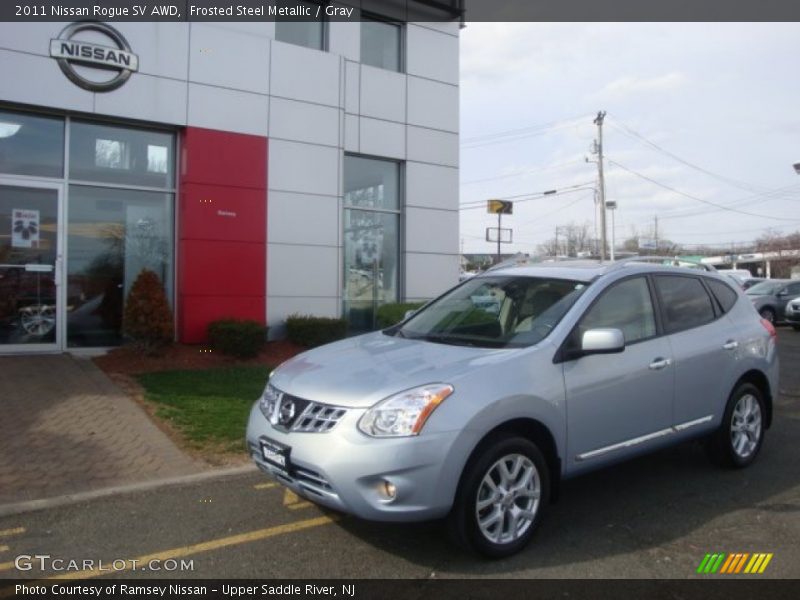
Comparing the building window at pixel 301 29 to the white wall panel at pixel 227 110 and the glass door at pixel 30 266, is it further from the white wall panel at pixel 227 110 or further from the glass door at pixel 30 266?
the glass door at pixel 30 266

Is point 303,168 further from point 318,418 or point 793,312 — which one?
point 793,312

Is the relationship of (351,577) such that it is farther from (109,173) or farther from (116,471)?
(109,173)

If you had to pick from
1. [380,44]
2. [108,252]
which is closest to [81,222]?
[108,252]

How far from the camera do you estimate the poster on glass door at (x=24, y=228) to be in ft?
32.1

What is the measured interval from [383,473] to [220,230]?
27.8 ft

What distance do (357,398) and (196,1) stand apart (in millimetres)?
9746

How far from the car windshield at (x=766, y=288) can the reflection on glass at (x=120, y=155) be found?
62.7ft

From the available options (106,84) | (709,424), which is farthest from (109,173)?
(709,424)

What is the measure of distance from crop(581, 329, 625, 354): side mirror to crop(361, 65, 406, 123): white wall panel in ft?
32.7

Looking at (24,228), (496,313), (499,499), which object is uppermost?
(24,228)

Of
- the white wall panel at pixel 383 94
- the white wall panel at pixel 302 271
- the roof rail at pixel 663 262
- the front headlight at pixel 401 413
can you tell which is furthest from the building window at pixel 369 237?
the front headlight at pixel 401 413

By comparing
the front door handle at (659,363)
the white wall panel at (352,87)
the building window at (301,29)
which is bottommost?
the front door handle at (659,363)

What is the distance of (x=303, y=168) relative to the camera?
476 inches

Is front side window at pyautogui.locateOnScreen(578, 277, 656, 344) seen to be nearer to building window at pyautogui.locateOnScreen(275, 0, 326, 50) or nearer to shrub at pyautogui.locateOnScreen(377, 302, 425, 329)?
shrub at pyautogui.locateOnScreen(377, 302, 425, 329)
